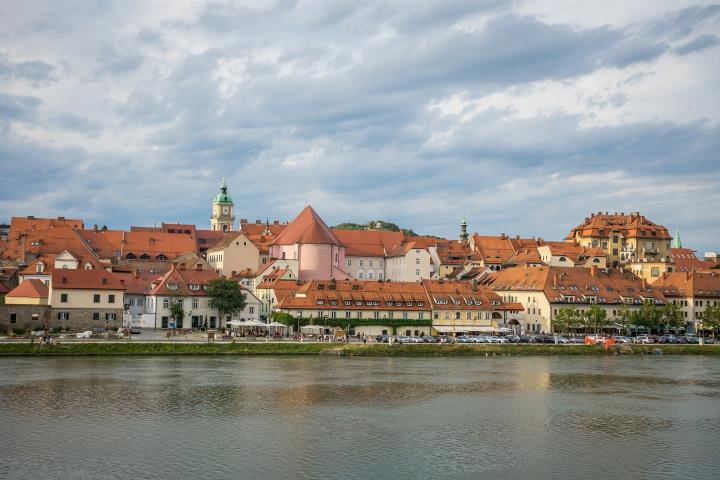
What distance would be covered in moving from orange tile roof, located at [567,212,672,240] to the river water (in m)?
69.2

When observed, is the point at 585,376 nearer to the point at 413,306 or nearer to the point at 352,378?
the point at 352,378

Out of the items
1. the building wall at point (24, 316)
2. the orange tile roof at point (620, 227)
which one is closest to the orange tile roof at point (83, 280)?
the building wall at point (24, 316)

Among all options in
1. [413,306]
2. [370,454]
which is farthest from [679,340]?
[370,454]

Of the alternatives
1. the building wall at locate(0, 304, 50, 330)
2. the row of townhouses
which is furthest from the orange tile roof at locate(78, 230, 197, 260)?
the building wall at locate(0, 304, 50, 330)

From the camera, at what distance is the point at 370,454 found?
3156cm

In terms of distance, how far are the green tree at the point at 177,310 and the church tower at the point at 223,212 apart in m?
92.3

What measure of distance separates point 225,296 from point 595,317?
35.6 meters

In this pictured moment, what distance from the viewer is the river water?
2981 centimetres

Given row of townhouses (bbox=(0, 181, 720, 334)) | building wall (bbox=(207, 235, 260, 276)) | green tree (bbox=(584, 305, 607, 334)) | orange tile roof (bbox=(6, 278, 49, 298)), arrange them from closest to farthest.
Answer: orange tile roof (bbox=(6, 278, 49, 298)) → row of townhouses (bbox=(0, 181, 720, 334)) → green tree (bbox=(584, 305, 607, 334)) → building wall (bbox=(207, 235, 260, 276))

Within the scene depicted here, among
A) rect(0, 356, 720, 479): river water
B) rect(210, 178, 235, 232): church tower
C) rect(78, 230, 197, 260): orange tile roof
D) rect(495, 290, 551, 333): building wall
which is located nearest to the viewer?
rect(0, 356, 720, 479): river water

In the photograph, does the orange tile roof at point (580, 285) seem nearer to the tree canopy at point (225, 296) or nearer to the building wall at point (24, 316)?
the tree canopy at point (225, 296)

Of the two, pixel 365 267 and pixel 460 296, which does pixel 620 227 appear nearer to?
pixel 365 267

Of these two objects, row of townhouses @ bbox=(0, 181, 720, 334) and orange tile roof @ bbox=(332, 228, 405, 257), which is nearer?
row of townhouses @ bbox=(0, 181, 720, 334)

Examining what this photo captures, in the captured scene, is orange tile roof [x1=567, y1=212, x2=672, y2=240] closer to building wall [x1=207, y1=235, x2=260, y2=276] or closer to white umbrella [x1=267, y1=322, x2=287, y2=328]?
building wall [x1=207, y1=235, x2=260, y2=276]
